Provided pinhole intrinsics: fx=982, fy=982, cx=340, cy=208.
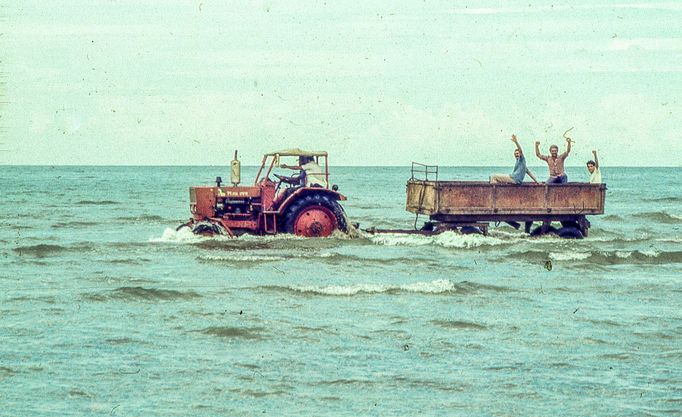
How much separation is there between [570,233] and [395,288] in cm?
846

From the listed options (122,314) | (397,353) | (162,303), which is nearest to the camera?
(397,353)

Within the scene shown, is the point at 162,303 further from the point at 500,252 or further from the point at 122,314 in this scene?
the point at 500,252

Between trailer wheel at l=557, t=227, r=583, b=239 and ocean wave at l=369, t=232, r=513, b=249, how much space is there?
1.16m

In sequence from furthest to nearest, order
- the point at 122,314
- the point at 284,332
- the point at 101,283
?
the point at 101,283 < the point at 122,314 < the point at 284,332

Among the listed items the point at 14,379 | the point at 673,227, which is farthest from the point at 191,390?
the point at 673,227

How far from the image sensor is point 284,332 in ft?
38.8

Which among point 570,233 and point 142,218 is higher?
point 570,233

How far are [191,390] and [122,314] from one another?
435 cm

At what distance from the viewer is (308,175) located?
857 inches

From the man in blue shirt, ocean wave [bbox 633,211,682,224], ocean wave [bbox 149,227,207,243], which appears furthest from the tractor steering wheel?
ocean wave [bbox 633,211,682,224]

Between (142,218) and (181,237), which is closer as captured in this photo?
(181,237)

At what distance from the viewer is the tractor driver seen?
2172 centimetres

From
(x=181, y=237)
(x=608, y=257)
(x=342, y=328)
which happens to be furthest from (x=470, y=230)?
(x=342, y=328)

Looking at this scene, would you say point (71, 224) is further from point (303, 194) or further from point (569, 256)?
point (569, 256)
